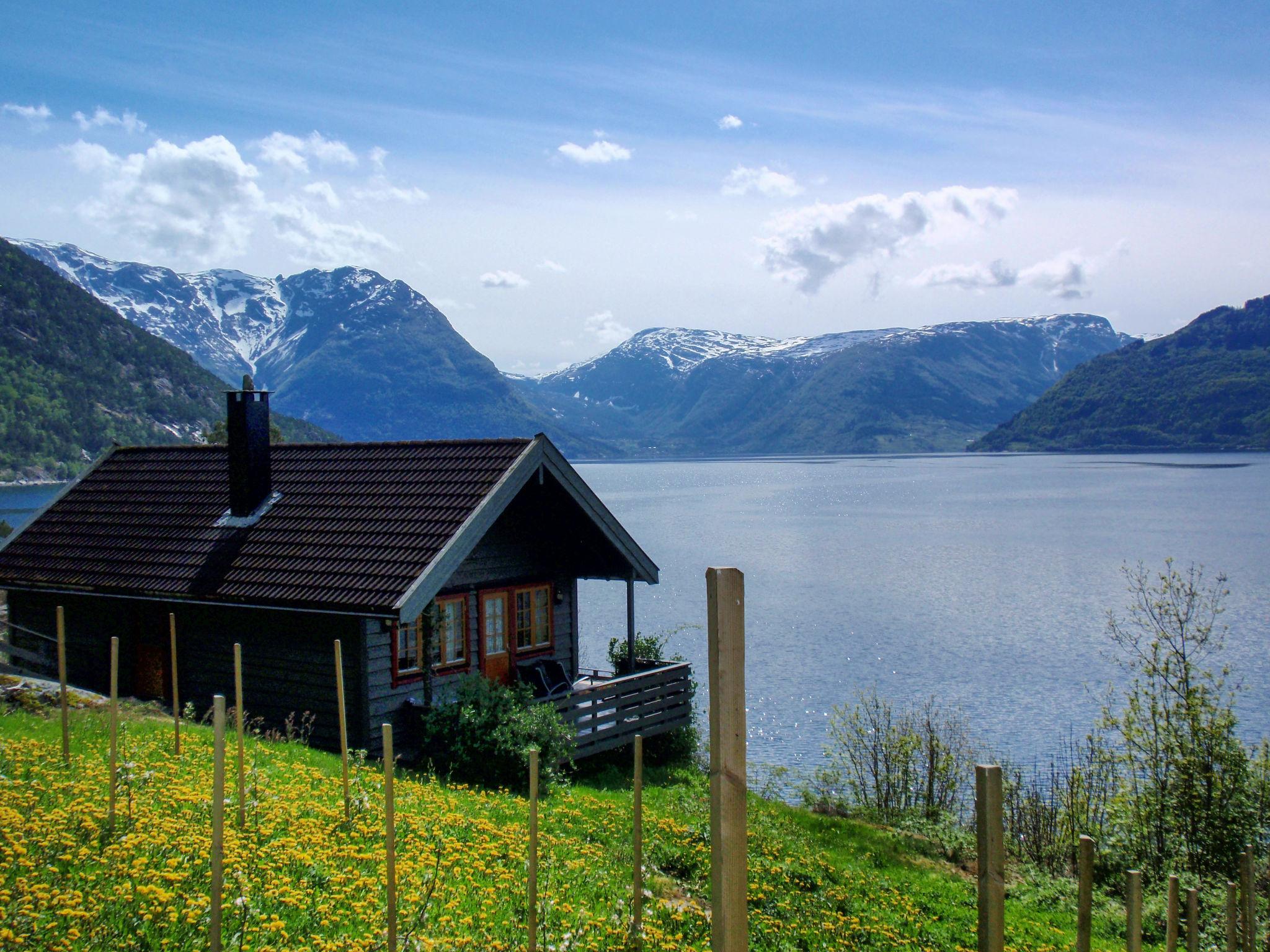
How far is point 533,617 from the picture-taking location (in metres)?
21.5

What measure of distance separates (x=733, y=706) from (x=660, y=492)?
540 feet

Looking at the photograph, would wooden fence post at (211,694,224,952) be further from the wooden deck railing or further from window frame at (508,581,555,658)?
window frame at (508,581,555,658)

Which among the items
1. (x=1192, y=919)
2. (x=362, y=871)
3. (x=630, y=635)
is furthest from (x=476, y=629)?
(x=1192, y=919)

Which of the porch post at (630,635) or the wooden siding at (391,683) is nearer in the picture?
the wooden siding at (391,683)

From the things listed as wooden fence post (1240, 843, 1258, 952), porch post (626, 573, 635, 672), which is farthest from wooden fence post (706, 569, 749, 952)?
porch post (626, 573, 635, 672)

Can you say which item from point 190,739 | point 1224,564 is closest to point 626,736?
point 190,739

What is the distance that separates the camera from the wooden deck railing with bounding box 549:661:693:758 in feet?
65.0

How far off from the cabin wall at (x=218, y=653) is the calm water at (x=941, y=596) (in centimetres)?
1433

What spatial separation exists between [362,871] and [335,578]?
8748 mm

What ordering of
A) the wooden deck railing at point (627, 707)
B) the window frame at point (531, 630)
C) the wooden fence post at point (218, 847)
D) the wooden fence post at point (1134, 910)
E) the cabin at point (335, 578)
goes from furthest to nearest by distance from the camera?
the window frame at point (531, 630) < the wooden deck railing at point (627, 707) < the cabin at point (335, 578) < the wooden fence post at point (218, 847) < the wooden fence post at point (1134, 910)

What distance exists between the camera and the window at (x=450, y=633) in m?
19.0

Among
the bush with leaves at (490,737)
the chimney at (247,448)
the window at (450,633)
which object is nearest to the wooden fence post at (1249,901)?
the bush with leaves at (490,737)

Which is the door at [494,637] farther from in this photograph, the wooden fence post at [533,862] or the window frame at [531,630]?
the wooden fence post at [533,862]

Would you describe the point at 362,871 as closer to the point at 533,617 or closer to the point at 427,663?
the point at 427,663
